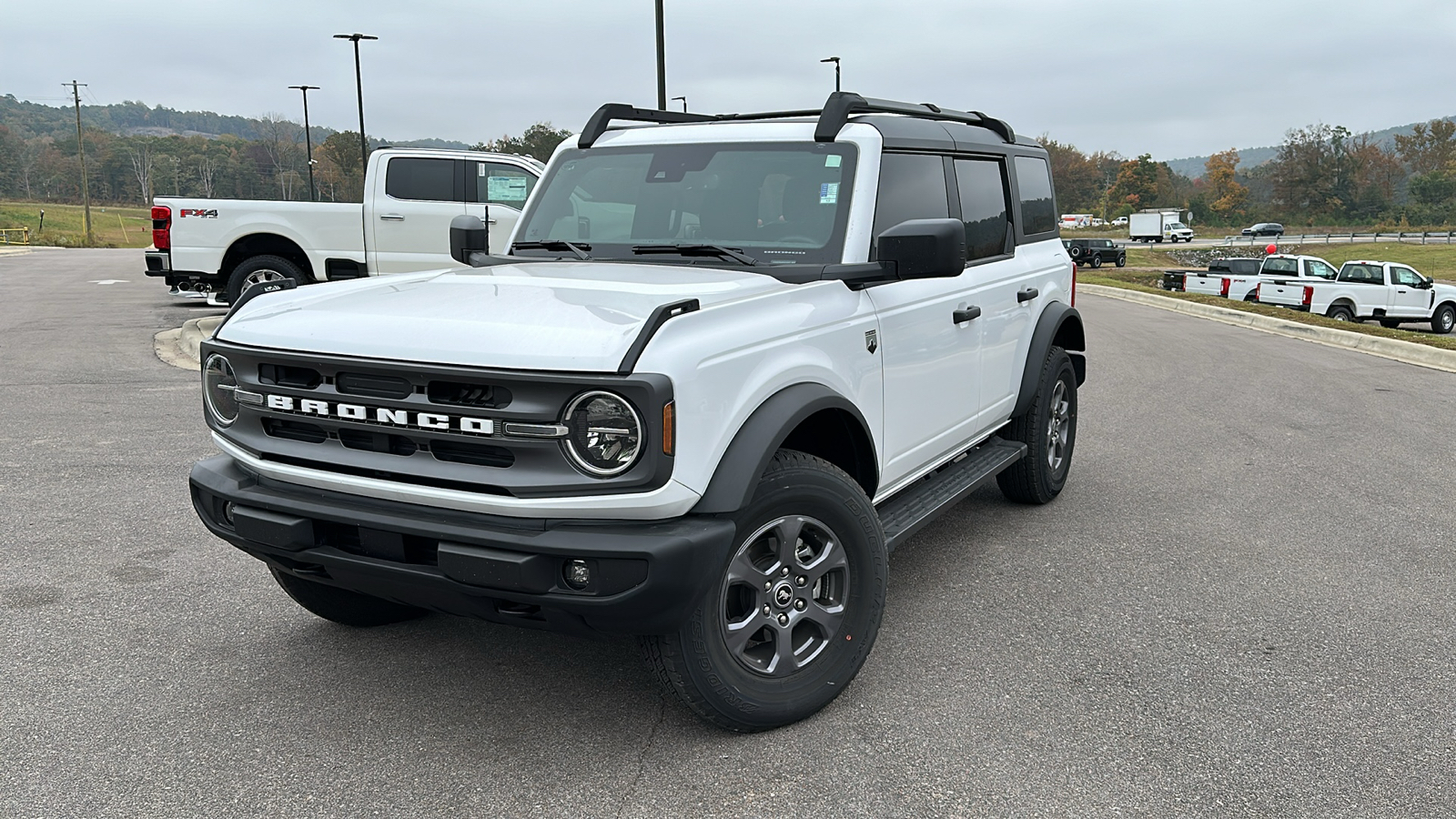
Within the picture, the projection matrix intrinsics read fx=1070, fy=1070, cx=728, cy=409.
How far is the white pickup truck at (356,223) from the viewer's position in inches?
508

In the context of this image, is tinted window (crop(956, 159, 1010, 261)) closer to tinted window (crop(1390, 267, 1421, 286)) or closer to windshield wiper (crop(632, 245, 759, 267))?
windshield wiper (crop(632, 245, 759, 267))

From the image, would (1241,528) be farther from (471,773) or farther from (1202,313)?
(1202,313)

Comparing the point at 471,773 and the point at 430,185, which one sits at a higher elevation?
the point at 430,185

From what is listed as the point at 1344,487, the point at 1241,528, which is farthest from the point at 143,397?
the point at 1344,487

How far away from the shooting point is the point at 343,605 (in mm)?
4086

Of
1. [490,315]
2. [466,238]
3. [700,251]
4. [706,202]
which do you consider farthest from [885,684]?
[466,238]

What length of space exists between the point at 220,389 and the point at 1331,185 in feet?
406

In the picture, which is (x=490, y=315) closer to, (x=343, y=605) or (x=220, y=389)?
(x=220, y=389)

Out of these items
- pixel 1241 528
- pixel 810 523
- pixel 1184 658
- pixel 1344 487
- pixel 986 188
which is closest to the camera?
pixel 810 523

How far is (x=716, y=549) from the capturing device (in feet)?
9.59

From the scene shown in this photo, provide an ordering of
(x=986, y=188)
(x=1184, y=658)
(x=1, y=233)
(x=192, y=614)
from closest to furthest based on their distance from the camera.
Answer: (x=1184, y=658), (x=192, y=614), (x=986, y=188), (x=1, y=233)

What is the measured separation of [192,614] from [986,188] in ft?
13.3

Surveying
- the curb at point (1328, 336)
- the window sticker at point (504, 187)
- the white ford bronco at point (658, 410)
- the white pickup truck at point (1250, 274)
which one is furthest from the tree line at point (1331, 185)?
the white ford bronco at point (658, 410)

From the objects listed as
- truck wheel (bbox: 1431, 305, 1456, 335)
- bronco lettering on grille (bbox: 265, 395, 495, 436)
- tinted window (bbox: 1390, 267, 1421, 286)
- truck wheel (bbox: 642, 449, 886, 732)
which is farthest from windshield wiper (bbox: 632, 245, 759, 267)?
truck wheel (bbox: 1431, 305, 1456, 335)
